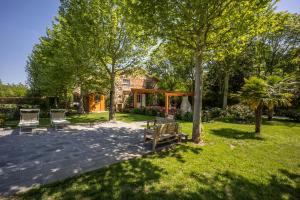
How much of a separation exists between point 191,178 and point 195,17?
6385mm

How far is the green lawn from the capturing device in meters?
3.68

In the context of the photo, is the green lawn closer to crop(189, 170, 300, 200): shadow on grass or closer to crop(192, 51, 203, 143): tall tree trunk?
crop(189, 170, 300, 200): shadow on grass

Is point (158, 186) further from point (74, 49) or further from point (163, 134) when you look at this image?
point (74, 49)

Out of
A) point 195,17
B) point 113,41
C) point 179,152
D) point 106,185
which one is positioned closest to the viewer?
point 106,185

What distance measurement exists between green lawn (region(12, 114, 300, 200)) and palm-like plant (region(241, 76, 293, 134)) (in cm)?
364

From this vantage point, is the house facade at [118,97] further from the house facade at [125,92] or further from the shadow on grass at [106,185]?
Answer: the shadow on grass at [106,185]

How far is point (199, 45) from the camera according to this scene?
304 inches

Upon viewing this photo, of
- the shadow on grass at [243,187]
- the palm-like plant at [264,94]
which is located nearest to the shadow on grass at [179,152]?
the shadow on grass at [243,187]

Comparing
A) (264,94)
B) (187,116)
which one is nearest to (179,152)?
(264,94)

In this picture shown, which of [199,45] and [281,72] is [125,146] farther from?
[281,72]

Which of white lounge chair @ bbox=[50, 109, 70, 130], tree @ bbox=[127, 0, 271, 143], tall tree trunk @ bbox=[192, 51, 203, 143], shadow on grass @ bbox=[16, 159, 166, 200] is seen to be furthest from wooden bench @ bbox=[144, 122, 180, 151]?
white lounge chair @ bbox=[50, 109, 70, 130]

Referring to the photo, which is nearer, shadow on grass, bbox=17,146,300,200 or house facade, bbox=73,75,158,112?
shadow on grass, bbox=17,146,300,200

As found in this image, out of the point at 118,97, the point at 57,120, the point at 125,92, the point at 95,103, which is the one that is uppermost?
the point at 125,92

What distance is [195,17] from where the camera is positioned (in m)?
7.19
